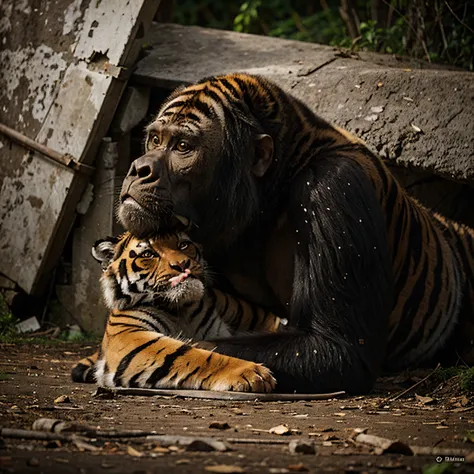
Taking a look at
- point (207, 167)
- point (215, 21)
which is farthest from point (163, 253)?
point (215, 21)

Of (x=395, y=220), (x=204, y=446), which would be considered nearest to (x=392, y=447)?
(x=204, y=446)

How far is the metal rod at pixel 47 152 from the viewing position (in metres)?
7.39

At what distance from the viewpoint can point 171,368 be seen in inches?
201

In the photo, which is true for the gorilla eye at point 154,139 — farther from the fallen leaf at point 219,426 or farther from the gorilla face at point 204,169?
the fallen leaf at point 219,426

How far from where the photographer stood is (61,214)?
749 cm

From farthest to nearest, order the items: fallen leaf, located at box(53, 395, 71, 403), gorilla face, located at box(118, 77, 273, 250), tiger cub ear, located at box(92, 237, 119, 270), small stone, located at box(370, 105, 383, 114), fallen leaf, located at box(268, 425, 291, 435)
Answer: small stone, located at box(370, 105, 383, 114) < tiger cub ear, located at box(92, 237, 119, 270) < gorilla face, located at box(118, 77, 273, 250) < fallen leaf, located at box(53, 395, 71, 403) < fallen leaf, located at box(268, 425, 291, 435)

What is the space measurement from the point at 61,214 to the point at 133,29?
4.82 feet

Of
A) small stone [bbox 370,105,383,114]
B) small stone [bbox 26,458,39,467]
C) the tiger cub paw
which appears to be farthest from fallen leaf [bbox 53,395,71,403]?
small stone [bbox 370,105,383,114]

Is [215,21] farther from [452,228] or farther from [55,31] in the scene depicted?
[452,228]

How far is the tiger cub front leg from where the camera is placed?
16.3 feet

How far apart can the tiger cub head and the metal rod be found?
5.77ft

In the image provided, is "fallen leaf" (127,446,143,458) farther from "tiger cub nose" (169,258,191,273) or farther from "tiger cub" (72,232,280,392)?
"tiger cub nose" (169,258,191,273)

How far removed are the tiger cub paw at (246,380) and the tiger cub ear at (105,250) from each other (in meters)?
1.31

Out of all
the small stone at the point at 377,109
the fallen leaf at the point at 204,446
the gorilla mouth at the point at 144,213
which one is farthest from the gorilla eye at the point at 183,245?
the fallen leaf at the point at 204,446
